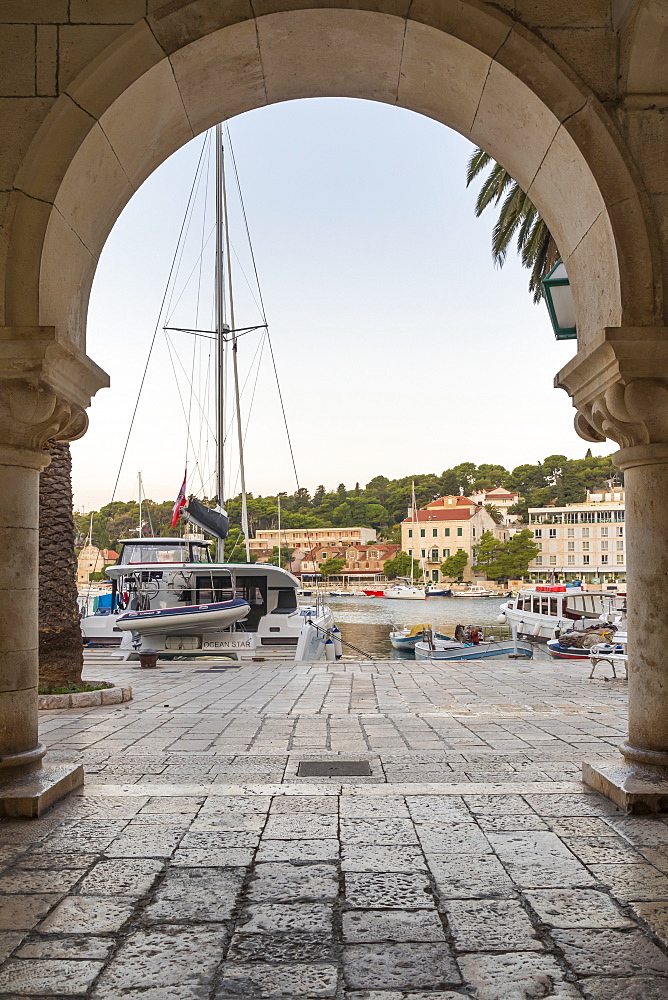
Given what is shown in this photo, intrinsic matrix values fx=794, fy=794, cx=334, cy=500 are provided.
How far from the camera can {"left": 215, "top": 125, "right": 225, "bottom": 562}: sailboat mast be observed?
19.7 metres

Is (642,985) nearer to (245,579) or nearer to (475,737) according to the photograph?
(475,737)

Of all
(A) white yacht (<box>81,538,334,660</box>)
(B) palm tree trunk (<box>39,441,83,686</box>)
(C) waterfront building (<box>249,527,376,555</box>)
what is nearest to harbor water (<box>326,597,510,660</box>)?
(A) white yacht (<box>81,538,334,660</box>)

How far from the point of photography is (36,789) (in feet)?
11.7

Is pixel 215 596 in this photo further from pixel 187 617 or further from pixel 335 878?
pixel 335 878

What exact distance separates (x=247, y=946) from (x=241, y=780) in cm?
194

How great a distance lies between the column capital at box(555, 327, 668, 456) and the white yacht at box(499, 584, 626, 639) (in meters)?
21.8

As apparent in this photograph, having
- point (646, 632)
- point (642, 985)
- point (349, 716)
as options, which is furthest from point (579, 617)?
point (642, 985)

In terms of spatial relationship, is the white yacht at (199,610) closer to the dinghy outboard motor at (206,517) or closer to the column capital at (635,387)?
the dinghy outboard motor at (206,517)

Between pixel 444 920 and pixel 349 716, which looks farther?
pixel 349 716

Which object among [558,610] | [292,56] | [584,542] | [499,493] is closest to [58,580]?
[292,56]

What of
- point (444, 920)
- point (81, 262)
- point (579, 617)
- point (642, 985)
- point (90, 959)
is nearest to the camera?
point (642, 985)

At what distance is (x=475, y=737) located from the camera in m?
5.60

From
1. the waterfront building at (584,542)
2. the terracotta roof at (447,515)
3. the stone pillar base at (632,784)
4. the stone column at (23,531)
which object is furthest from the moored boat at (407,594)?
the stone column at (23,531)

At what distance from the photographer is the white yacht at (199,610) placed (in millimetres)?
16969
